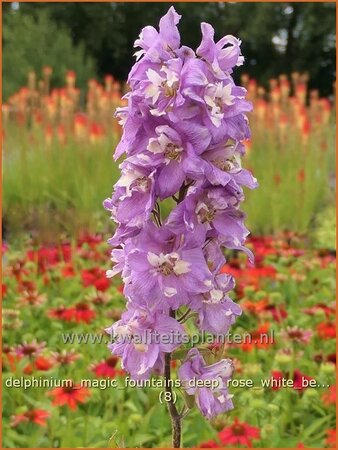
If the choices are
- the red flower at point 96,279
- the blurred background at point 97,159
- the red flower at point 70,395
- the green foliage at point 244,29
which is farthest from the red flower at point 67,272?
the green foliage at point 244,29

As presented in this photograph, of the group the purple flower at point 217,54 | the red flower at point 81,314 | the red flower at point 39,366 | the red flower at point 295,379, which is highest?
the purple flower at point 217,54

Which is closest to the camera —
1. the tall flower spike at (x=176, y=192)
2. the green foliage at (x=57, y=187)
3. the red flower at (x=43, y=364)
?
the tall flower spike at (x=176, y=192)

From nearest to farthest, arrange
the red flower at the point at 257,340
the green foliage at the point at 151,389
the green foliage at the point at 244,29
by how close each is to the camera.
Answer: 1. the green foliage at the point at 151,389
2. the red flower at the point at 257,340
3. the green foliage at the point at 244,29

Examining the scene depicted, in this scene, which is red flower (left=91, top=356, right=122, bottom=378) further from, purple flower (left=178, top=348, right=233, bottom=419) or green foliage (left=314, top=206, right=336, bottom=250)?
green foliage (left=314, top=206, right=336, bottom=250)

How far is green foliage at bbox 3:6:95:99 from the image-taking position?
506 inches

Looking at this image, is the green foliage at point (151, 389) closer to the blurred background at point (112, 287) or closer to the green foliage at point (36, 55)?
the blurred background at point (112, 287)

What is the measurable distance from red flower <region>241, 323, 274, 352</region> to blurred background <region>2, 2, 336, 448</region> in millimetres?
10

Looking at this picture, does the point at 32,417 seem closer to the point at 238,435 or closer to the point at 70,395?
the point at 70,395

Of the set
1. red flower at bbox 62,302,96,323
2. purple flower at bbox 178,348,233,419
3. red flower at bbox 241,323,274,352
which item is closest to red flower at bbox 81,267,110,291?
red flower at bbox 62,302,96,323

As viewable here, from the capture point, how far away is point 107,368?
7.31ft

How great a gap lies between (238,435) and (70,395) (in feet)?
1.71

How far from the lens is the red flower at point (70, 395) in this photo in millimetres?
2035

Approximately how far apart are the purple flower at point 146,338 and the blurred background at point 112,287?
0.14m

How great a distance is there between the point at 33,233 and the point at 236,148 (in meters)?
3.53
